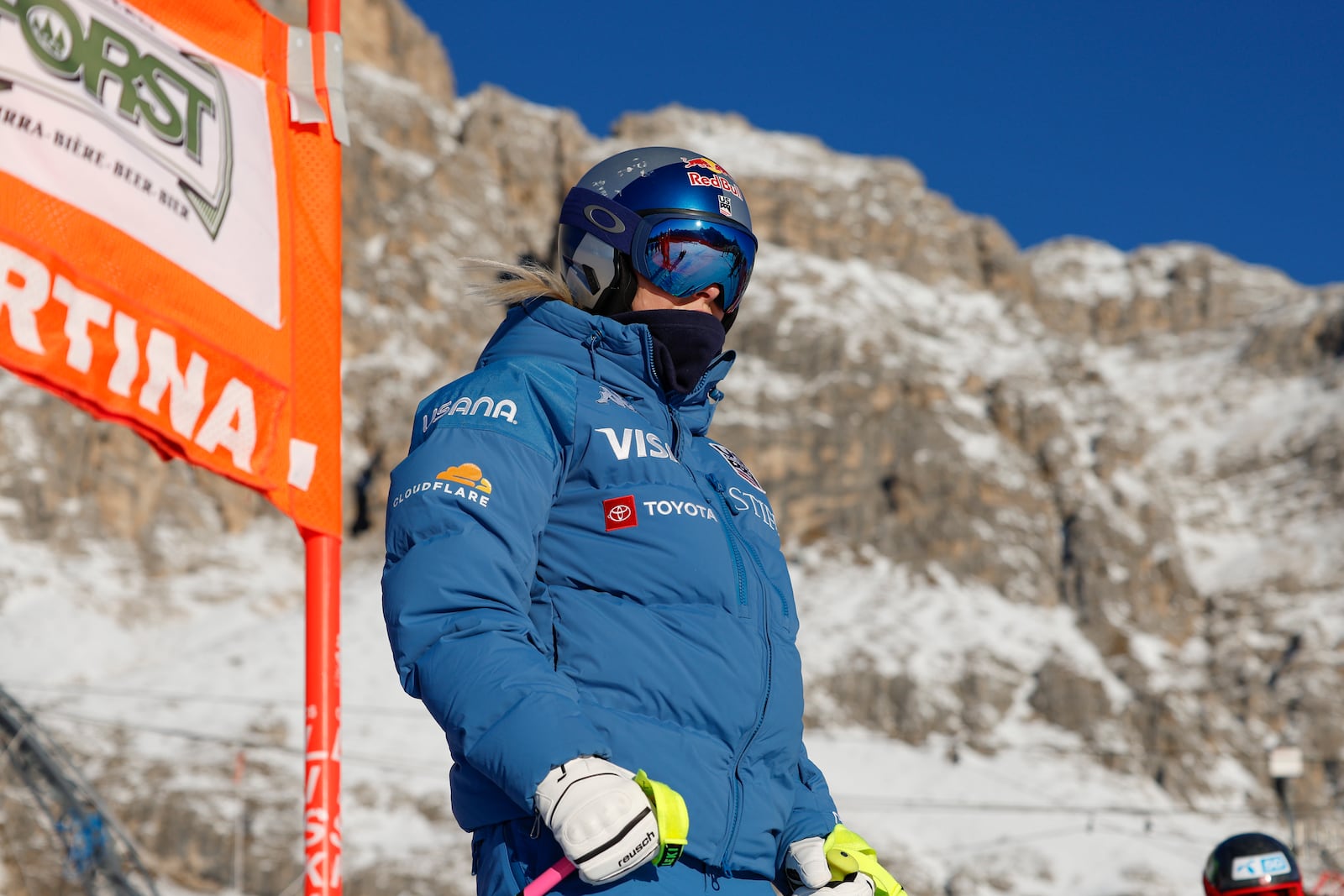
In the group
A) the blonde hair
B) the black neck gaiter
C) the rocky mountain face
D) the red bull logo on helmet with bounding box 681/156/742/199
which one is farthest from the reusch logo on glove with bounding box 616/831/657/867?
the rocky mountain face

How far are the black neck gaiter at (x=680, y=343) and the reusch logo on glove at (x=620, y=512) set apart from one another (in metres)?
0.35

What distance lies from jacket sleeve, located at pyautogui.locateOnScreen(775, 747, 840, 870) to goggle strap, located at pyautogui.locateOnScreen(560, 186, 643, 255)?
3.85 ft

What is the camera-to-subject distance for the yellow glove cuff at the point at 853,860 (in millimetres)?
2715

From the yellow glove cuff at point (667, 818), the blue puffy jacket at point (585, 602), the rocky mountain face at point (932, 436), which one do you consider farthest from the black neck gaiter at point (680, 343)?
the rocky mountain face at point (932, 436)

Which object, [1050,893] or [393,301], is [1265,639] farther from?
[393,301]

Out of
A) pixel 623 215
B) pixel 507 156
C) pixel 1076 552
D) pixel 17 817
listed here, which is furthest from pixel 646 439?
pixel 507 156

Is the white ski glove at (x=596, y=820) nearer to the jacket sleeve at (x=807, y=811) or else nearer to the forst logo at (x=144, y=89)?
the jacket sleeve at (x=807, y=811)

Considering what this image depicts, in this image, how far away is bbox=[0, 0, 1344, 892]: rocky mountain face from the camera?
62.1m

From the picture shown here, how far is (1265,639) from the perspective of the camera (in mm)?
71688

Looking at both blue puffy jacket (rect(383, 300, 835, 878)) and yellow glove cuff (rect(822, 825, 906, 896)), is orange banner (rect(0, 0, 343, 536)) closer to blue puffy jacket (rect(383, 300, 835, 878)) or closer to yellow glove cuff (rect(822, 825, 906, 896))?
blue puffy jacket (rect(383, 300, 835, 878))

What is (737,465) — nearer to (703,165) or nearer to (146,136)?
(703,165)

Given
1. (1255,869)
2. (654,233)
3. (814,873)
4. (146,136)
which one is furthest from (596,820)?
(1255,869)

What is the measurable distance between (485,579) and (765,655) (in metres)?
0.64

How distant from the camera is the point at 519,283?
2889mm
